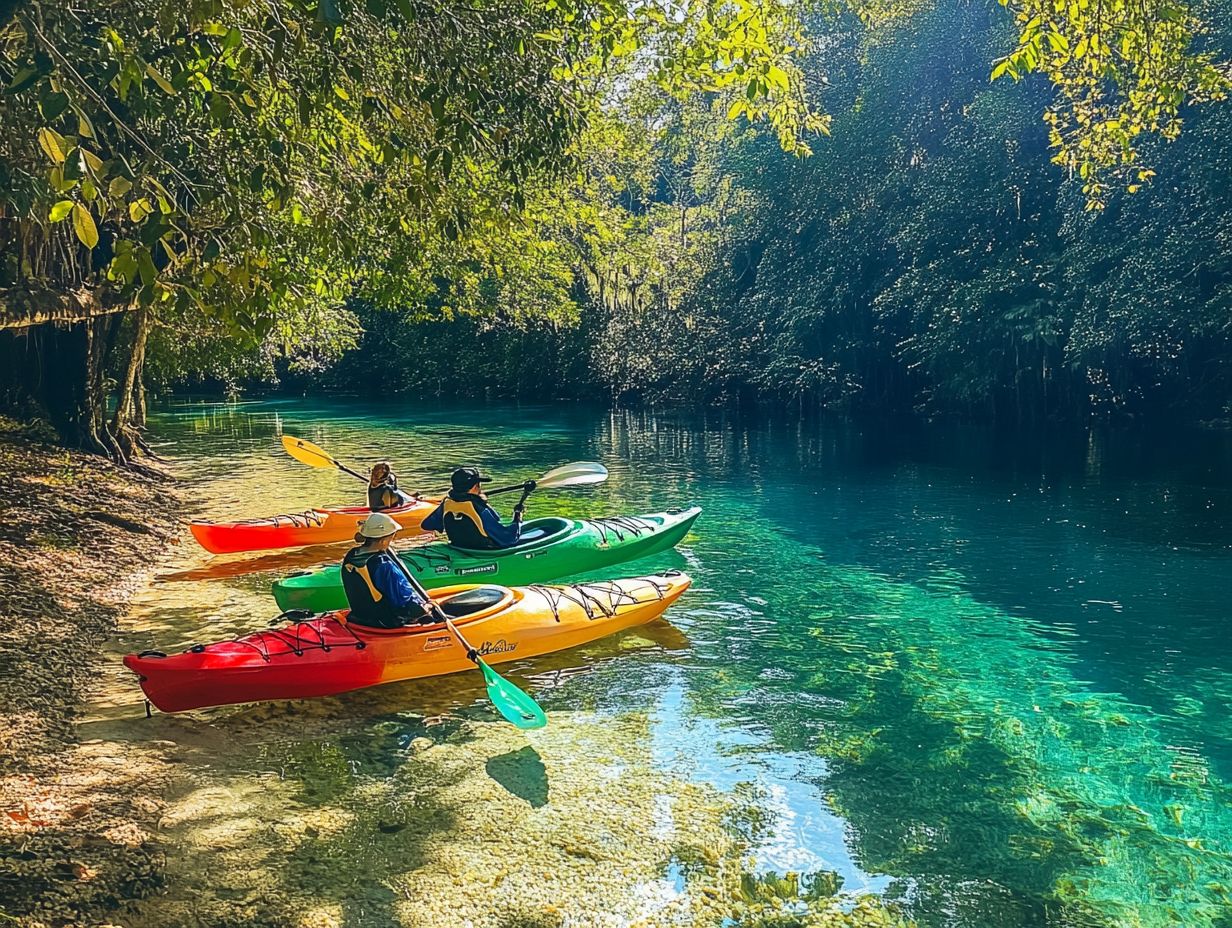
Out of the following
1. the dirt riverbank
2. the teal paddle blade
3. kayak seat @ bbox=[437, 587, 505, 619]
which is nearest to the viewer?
the dirt riverbank

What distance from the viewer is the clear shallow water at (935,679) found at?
15.7 ft

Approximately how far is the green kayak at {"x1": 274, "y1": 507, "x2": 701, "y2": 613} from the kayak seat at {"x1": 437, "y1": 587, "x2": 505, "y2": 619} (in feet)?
4.45

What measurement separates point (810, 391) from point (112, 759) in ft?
83.7

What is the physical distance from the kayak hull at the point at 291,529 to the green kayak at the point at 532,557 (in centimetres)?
131

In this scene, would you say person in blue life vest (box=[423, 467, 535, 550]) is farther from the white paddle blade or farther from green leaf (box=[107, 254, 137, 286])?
green leaf (box=[107, 254, 137, 286])

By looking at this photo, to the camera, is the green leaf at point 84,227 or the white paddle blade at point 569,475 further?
the white paddle blade at point 569,475

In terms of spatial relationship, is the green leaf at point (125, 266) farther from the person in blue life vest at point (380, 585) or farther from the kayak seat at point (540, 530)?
the kayak seat at point (540, 530)

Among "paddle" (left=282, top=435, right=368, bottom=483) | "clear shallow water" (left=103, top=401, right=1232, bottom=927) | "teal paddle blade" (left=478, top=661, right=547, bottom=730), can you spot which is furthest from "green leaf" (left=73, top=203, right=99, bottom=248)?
"paddle" (left=282, top=435, right=368, bottom=483)

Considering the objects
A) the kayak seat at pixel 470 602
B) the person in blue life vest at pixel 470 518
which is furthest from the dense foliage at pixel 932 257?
the kayak seat at pixel 470 602

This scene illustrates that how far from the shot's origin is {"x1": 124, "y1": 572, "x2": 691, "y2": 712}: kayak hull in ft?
19.8

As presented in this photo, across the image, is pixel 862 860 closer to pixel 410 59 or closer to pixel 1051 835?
pixel 1051 835

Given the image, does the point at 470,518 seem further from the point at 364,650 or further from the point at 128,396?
the point at 128,396

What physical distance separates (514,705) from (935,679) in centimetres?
332

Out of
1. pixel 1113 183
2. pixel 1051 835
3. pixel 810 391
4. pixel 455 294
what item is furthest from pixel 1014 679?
pixel 810 391
